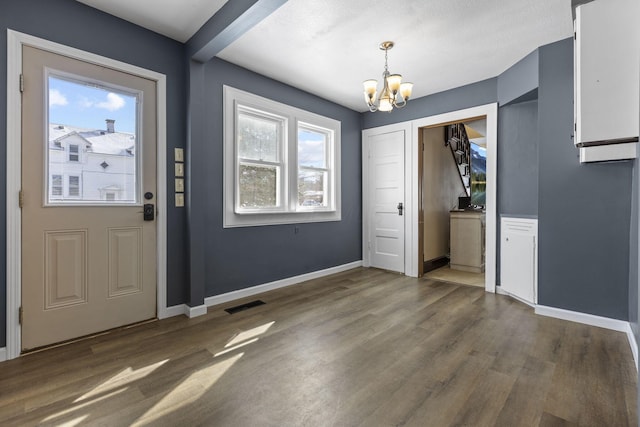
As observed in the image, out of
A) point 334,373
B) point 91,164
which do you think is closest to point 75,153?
point 91,164

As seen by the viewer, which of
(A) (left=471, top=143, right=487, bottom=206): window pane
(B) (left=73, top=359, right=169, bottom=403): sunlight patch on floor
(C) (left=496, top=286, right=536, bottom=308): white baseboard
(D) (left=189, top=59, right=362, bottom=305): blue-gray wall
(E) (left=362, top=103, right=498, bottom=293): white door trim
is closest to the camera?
(B) (left=73, top=359, right=169, bottom=403): sunlight patch on floor

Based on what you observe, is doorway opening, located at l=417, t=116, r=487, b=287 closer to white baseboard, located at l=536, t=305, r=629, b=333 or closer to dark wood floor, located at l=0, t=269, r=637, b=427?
white baseboard, located at l=536, t=305, r=629, b=333

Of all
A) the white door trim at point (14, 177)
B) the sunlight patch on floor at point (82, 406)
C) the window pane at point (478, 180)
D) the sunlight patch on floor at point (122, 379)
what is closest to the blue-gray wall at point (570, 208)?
the window pane at point (478, 180)

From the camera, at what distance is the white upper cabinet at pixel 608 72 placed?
186 centimetres

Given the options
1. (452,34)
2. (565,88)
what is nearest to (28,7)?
(452,34)

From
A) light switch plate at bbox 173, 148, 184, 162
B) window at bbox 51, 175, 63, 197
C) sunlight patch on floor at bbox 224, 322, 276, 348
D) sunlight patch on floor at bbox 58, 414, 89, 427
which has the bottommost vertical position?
sunlight patch on floor at bbox 58, 414, 89, 427

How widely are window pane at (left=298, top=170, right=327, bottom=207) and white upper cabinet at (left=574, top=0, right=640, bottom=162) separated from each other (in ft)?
10.4

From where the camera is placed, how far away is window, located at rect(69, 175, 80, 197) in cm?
243

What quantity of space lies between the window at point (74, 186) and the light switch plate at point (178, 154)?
82cm

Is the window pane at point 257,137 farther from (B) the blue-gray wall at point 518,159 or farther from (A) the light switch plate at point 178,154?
(B) the blue-gray wall at point 518,159

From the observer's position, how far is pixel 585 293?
2.79m

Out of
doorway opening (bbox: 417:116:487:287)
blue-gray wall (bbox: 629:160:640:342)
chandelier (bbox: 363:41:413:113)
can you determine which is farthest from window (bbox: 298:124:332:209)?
blue-gray wall (bbox: 629:160:640:342)

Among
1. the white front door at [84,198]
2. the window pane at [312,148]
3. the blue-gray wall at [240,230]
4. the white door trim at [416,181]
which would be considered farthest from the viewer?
the window pane at [312,148]

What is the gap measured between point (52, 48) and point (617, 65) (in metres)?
4.01
